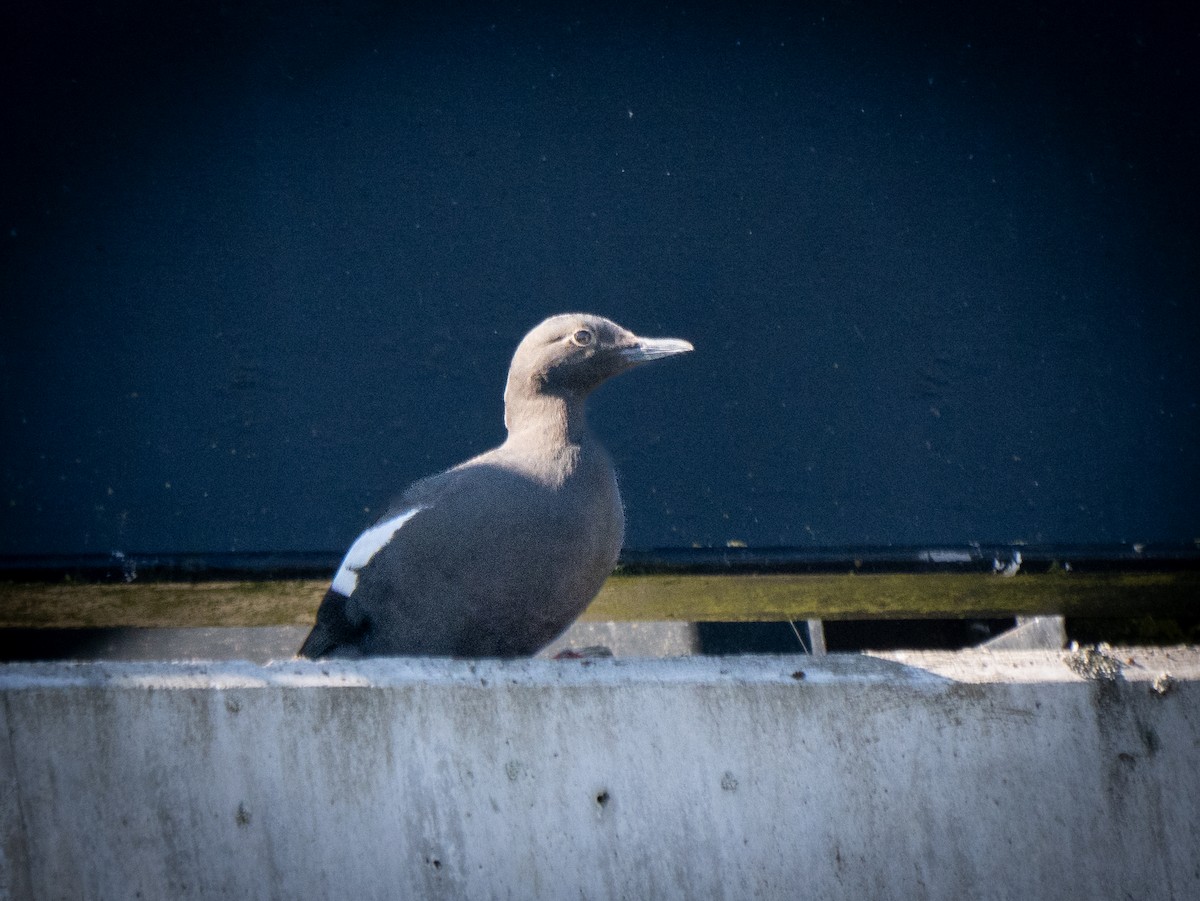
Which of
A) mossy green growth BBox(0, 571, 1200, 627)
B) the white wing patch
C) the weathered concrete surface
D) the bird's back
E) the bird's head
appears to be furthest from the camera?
mossy green growth BBox(0, 571, 1200, 627)

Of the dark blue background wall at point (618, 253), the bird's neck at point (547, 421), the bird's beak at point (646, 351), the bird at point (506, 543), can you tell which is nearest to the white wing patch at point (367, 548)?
the bird at point (506, 543)

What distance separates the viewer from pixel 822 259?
138 inches

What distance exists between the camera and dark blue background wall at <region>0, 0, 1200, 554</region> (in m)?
3.46

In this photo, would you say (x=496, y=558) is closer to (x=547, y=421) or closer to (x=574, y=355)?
(x=547, y=421)

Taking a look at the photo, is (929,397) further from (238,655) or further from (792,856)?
(238,655)

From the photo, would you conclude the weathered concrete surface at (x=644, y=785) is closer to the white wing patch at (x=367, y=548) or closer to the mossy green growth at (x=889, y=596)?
the white wing patch at (x=367, y=548)

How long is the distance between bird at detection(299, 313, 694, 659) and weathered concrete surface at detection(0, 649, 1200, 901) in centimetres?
25

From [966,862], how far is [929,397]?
195cm

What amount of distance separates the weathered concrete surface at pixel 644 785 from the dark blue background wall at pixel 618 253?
1565 millimetres

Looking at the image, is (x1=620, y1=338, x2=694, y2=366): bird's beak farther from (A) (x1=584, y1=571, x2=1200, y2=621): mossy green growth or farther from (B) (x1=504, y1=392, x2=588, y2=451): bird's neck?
(A) (x1=584, y1=571, x2=1200, y2=621): mossy green growth

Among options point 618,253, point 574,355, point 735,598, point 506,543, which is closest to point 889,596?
point 735,598

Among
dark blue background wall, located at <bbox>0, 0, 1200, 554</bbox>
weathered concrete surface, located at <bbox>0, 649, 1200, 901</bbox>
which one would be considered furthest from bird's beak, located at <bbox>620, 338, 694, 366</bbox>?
dark blue background wall, located at <bbox>0, 0, 1200, 554</bbox>

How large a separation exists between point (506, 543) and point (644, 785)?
22.3 inches

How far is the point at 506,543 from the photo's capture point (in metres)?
2.18
